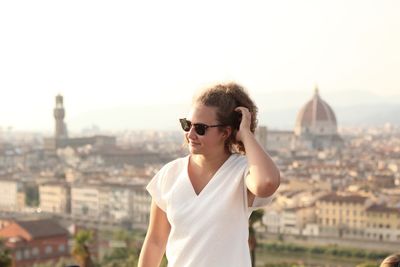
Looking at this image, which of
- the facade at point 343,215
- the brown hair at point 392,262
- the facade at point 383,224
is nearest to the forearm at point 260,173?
the brown hair at point 392,262

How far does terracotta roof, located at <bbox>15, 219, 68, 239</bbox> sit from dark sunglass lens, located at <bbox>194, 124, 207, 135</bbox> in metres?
20.9

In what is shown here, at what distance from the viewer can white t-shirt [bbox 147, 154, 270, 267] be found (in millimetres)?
1661

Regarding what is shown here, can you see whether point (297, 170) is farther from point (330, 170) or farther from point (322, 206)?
point (322, 206)

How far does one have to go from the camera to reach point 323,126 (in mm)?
75562

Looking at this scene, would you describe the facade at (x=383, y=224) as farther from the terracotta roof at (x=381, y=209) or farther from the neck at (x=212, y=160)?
the neck at (x=212, y=160)

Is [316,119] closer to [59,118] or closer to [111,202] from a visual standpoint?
[59,118]

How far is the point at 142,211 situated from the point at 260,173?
3567 cm

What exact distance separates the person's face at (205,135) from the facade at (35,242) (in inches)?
795

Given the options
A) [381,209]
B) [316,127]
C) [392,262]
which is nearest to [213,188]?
[392,262]

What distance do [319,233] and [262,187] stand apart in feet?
97.1

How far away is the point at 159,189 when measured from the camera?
177 centimetres

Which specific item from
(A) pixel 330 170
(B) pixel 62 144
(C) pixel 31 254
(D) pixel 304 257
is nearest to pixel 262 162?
(C) pixel 31 254

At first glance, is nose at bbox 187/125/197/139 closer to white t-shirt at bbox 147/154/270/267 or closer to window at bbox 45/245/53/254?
white t-shirt at bbox 147/154/270/267

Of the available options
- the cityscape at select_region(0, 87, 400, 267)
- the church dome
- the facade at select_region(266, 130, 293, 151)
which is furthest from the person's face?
the facade at select_region(266, 130, 293, 151)
